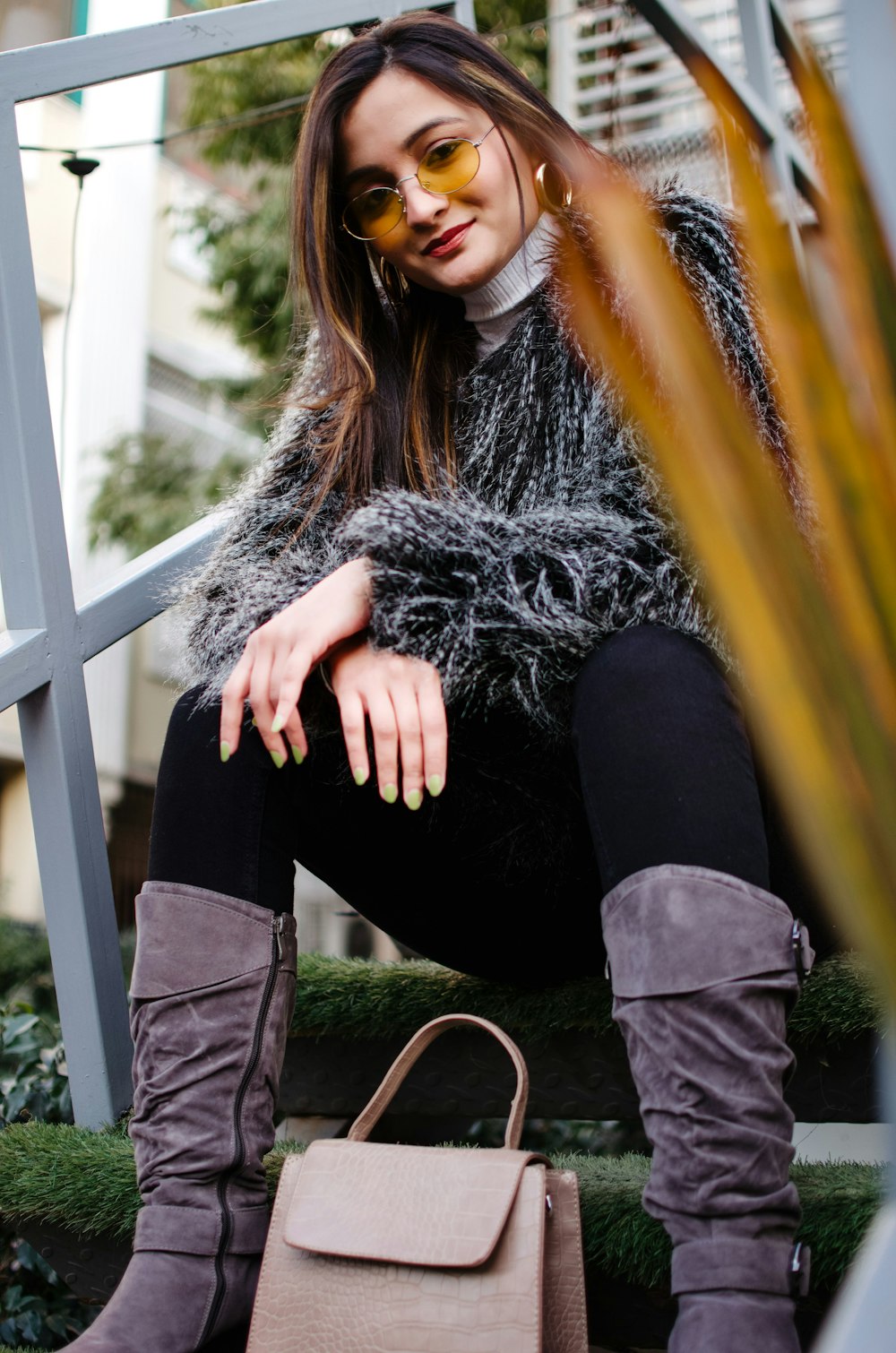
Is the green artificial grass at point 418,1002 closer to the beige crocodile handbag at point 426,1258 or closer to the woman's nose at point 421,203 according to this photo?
the beige crocodile handbag at point 426,1258

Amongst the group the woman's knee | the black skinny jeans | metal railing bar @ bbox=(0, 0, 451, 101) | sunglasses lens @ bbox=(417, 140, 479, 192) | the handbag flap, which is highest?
metal railing bar @ bbox=(0, 0, 451, 101)

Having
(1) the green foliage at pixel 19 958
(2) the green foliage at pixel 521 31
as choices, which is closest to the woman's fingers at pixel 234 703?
(1) the green foliage at pixel 19 958

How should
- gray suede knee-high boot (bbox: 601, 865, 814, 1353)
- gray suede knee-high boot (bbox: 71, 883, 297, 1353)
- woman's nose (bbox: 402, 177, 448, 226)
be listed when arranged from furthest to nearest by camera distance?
woman's nose (bbox: 402, 177, 448, 226), gray suede knee-high boot (bbox: 71, 883, 297, 1353), gray suede knee-high boot (bbox: 601, 865, 814, 1353)

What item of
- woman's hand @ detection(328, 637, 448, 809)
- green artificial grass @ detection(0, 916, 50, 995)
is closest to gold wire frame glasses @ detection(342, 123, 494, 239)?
woman's hand @ detection(328, 637, 448, 809)

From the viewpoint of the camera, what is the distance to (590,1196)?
1.18m

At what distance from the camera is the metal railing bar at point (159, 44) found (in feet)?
5.24

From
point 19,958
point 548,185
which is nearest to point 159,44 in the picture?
point 548,185

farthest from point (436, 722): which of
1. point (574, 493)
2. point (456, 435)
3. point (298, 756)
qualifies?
point (456, 435)

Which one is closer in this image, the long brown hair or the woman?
the woman

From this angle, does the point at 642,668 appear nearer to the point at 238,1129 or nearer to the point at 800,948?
the point at 800,948

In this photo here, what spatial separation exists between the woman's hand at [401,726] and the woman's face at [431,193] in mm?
652

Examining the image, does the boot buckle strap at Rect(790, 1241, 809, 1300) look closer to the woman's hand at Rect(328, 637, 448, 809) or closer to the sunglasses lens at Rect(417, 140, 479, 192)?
the woman's hand at Rect(328, 637, 448, 809)

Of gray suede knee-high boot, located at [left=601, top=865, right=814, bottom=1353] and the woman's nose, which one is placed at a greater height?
the woman's nose

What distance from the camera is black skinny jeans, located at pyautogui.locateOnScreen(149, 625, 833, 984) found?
0.94 meters
